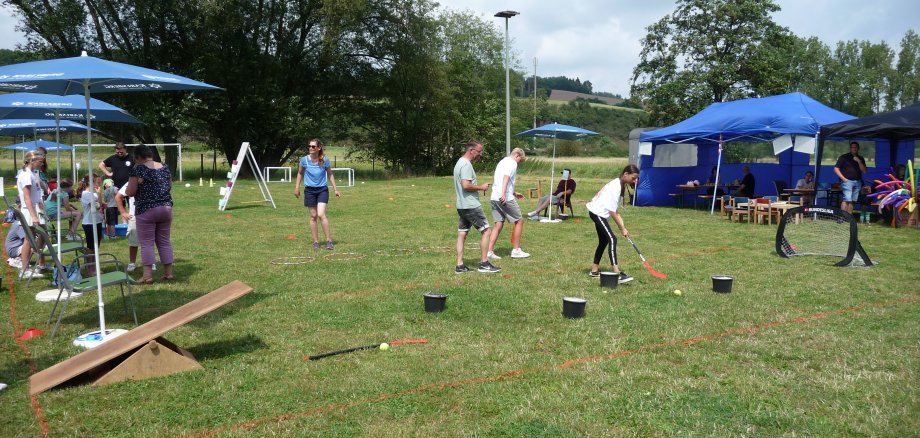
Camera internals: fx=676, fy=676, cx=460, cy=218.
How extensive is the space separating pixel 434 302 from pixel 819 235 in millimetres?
6548

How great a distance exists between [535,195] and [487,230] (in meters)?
15.3

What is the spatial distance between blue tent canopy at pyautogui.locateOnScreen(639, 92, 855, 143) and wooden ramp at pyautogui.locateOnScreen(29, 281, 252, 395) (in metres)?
14.3

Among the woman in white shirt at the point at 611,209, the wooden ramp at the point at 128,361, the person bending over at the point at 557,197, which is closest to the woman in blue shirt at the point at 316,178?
the woman in white shirt at the point at 611,209

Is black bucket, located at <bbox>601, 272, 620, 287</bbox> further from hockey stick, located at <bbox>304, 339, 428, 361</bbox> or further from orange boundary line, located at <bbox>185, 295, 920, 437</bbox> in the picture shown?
hockey stick, located at <bbox>304, 339, 428, 361</bbox>

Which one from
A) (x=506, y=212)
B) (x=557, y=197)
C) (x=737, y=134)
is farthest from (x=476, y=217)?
(x=737, y=134)

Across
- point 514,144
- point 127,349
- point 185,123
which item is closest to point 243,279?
point 127,349

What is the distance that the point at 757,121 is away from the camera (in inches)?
628

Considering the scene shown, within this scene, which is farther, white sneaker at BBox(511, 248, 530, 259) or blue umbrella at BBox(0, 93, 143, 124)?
white sneaker at BBox(511, 248, 530, 259)

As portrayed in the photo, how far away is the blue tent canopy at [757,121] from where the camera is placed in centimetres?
1542

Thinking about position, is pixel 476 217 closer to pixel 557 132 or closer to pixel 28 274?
pixel 28 274

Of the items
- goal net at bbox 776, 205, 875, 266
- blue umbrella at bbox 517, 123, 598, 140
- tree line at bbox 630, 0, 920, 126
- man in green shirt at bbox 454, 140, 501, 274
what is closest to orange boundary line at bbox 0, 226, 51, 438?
man in green shirt at bbox 454, 140, 501, 274

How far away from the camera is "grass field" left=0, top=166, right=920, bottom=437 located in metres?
4.00

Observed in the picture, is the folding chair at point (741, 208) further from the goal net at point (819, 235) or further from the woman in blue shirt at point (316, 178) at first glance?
the woman in blue shirt at point (316, 178)

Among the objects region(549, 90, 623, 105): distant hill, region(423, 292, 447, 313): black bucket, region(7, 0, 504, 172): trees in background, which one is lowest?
region(423, 292, 447, 313): black bucket
